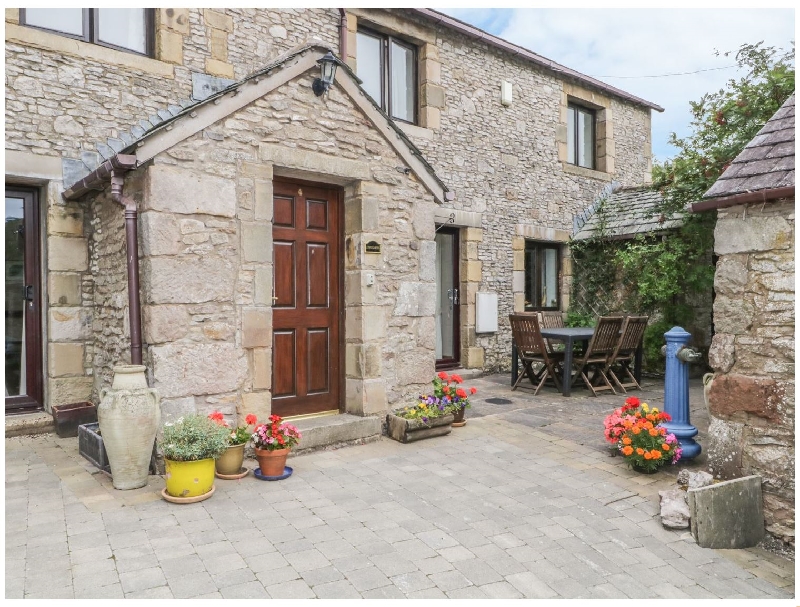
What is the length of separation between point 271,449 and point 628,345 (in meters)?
5.33

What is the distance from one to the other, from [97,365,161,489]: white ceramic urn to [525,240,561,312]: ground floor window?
7.36m

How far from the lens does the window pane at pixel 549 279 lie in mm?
10516

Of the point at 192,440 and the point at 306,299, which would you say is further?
the point at 306,299

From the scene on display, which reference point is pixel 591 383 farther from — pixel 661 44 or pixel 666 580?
pixel 666 580

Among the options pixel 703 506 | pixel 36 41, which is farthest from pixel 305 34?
pixel 703 506

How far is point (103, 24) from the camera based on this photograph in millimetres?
5754

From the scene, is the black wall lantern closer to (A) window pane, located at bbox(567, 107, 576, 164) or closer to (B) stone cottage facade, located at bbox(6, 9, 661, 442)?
(B) stone cottage facade, located at bbox(6, 9, 661, 442)

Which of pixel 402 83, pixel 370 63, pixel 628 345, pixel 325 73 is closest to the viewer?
pixel 325 73

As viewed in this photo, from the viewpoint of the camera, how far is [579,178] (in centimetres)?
1086

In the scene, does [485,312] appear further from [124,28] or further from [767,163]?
[124,28]

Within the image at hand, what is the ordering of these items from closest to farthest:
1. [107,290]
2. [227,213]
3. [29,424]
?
[227,213]
[107,290]
[29,424]

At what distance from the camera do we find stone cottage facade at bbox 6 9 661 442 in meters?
4.44

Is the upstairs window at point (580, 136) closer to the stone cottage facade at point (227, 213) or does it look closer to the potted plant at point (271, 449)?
the stone cottage facade at point (227, 213)

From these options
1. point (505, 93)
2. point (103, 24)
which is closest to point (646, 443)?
point (103, 24)
